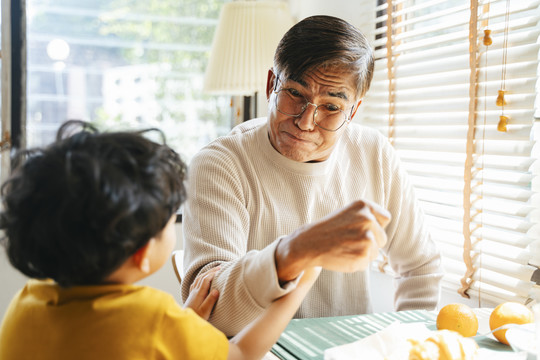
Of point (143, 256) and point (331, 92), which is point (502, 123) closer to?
point (331, 92)

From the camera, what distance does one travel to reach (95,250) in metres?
0.78

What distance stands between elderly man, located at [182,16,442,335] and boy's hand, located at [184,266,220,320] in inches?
0.7

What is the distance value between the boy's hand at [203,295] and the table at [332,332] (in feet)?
0.51

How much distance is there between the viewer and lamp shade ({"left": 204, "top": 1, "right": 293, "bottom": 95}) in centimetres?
250

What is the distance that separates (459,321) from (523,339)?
14 centimetres

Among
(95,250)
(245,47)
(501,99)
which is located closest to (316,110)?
(501,99)

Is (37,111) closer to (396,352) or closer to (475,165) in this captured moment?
(475,165)

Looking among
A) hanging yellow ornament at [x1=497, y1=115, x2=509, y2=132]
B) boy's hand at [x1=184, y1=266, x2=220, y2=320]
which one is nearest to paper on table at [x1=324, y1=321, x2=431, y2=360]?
boy's hand at [x1=184, y1=266, x2=220, y2=320]

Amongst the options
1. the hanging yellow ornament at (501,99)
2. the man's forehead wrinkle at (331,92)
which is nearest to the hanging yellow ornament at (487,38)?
the hanging yellow ornament at (501,99)

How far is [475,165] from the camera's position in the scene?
173 centimetres

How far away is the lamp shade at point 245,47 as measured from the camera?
8.19 feet

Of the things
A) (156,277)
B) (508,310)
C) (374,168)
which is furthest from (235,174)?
(156,277)

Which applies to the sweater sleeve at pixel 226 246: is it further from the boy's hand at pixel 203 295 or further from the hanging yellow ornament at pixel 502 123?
the hanging yellow ornament at pixel 502 123

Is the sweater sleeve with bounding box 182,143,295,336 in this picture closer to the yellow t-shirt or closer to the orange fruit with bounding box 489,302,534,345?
the yellow t-shirt
